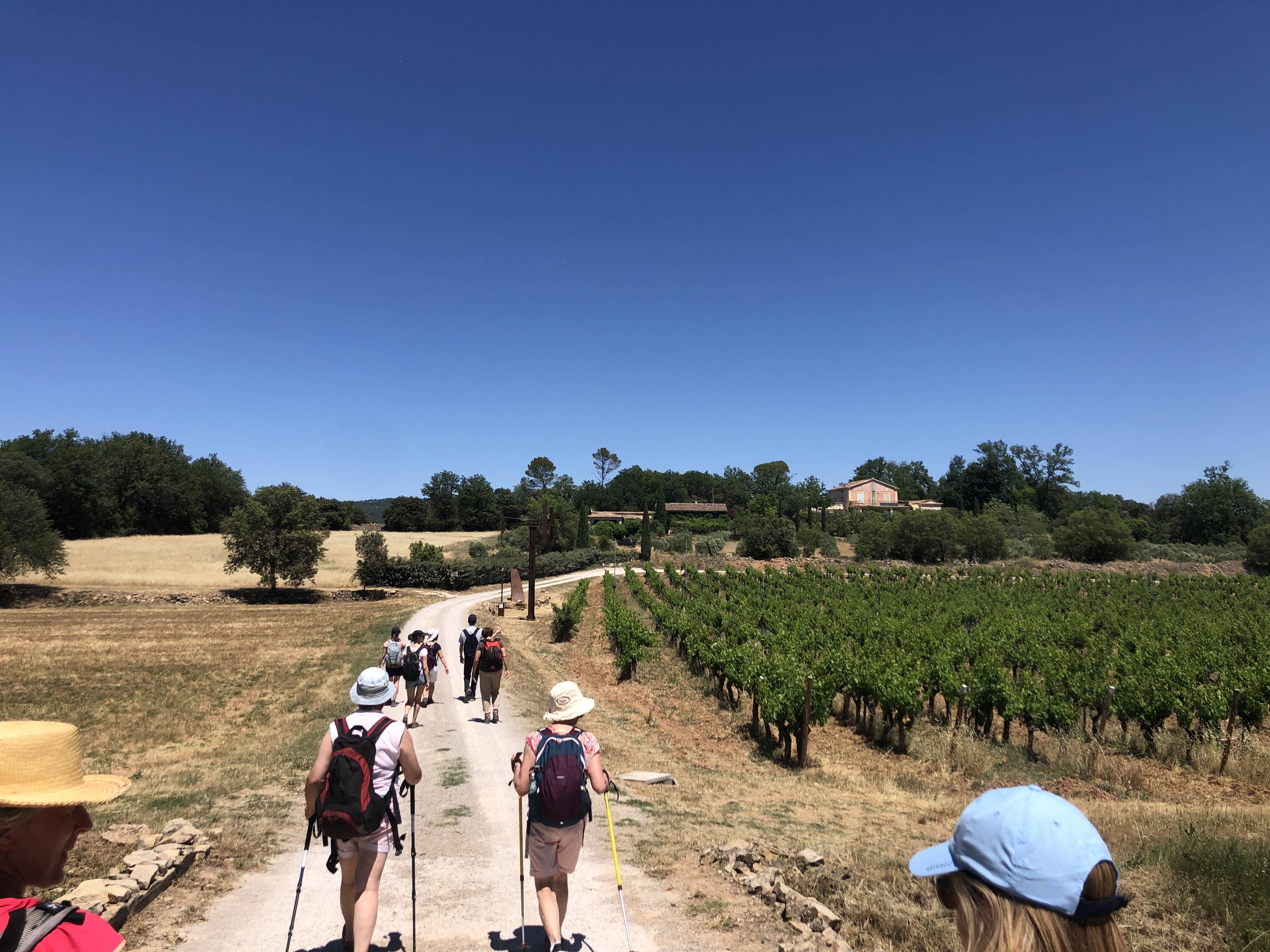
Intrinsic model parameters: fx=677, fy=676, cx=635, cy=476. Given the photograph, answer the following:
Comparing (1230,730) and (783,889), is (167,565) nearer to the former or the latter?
(783,889)

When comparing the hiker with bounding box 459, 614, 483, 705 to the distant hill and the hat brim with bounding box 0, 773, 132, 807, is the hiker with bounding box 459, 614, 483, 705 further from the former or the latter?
the distant hill

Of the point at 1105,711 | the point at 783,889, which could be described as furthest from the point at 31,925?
the point at 1105,711

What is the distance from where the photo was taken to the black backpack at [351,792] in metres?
4.42

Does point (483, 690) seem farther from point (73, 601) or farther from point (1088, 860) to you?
point (73, 601)

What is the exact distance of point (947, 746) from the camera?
566 inches

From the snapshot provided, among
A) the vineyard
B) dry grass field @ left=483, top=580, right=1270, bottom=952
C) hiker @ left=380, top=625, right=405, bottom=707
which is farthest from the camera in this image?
the vineyard

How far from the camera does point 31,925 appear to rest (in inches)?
72.6

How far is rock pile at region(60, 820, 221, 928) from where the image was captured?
212 inches

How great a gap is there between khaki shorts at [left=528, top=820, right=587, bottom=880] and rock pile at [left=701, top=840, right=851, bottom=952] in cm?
189

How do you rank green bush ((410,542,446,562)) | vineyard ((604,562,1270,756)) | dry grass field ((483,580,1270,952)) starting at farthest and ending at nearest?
green bush ((410,542,446,562)) → vineyard ((604,562,1270,756)) → dry grass field ((483,580,1270,952))

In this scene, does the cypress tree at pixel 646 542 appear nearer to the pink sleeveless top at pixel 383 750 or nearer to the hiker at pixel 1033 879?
the pink sleeveless top at pixel 383 750

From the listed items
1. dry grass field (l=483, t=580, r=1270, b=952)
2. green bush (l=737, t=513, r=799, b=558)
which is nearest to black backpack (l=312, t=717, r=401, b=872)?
dry grass field (l=483, t=580, r=1270, b=952)

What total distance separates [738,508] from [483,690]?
97311 mm

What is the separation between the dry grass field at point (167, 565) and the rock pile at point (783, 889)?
49808 mm
